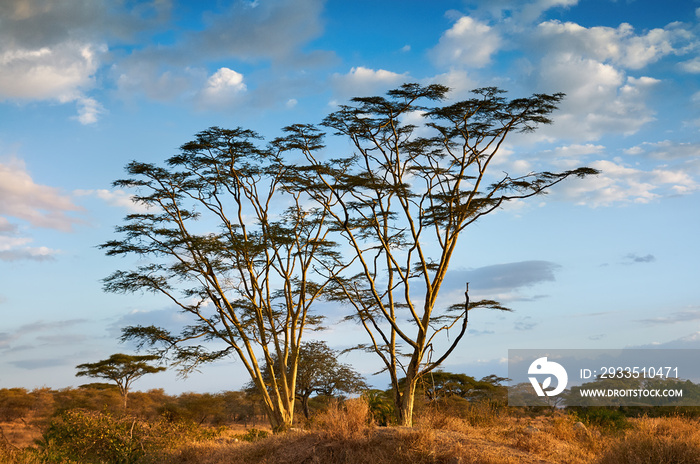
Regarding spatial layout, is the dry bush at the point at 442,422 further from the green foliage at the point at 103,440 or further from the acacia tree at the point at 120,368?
the acacia tree at the point at 120,368

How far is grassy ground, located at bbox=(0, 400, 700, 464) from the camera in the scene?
8.05 metres

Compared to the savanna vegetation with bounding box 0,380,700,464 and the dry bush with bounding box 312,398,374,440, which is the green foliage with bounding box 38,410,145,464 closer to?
the savanna vegetation with bounding box 0,380,700,464

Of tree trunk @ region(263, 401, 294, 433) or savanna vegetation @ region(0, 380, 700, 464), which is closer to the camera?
savanna vegetation @ region(0, 380, 700, 464)

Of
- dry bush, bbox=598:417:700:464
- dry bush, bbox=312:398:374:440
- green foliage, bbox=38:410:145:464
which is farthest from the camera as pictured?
green foliage, bbox=38:410:145:464

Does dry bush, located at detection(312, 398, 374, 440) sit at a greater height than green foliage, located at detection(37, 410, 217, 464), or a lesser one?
greater

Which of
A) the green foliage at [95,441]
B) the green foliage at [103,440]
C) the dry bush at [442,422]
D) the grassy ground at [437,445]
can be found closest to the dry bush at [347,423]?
the grassy ground at [437,445]

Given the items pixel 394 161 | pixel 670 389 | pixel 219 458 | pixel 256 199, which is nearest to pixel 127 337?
pixel 256 199

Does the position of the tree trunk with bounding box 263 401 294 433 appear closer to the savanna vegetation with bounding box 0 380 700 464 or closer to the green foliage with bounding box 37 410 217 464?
the savanna vegetation with bounding box 0 380 700 464

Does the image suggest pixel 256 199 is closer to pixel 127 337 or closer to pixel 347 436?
pixel 127 337

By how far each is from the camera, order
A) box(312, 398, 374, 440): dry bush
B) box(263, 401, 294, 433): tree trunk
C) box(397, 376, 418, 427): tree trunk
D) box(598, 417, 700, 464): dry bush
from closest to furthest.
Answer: box(598, 417, 700, 464): dry bush
box(312, 398, 374, 440): dry bush
box(397, 376, 418, 427): tree trunk
box(263, 401, 294, 433): tree trunk

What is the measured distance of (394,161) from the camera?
51.8 feet

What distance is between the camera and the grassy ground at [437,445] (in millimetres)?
8047

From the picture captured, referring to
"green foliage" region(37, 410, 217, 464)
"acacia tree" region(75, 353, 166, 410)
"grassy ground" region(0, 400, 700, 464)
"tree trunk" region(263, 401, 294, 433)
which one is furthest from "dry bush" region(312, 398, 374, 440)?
"acacia tree" region(75, 353, 166, 410)

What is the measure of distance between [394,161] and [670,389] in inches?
912
